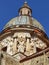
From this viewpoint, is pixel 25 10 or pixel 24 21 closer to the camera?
pixel 24 21

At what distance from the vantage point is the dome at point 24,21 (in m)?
46.1

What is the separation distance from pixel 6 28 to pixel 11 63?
10.2 m

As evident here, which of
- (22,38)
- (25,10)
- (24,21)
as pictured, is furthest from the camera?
(25,10)

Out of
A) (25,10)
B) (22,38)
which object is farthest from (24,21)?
(22,38)

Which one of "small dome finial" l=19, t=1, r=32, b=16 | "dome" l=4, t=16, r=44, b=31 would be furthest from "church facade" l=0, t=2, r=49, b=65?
"small dome finial" l=19, t=1, r=32, b=16

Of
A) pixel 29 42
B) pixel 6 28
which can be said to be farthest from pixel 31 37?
pixel 6 28

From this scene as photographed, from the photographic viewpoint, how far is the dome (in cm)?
4612

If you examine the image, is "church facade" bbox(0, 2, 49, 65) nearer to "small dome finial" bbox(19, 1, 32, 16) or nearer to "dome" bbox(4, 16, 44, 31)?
"dome" bbox(4, 16, 44, 31)

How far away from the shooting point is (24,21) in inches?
1827

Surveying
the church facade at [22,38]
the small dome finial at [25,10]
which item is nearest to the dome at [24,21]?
the church facade at [22,38]

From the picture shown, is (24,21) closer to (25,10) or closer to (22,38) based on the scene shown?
(25,10)

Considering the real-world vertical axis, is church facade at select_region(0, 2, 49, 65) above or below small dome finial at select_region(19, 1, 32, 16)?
below

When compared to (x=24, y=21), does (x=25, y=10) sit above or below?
above

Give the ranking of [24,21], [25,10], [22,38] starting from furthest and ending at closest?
[25,10] → [24,21] → [22,38]
